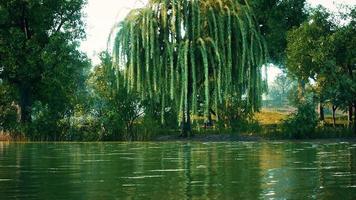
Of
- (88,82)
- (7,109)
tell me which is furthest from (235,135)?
(7,109)

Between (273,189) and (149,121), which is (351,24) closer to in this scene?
(149,121)

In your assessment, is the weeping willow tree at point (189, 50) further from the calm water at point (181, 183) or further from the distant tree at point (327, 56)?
the distant tree at point (327, 56)

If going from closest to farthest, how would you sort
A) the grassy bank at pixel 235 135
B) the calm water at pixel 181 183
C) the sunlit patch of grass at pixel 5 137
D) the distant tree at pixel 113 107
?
1. the calm water at pixel 181 183
2. the grassy bank at pixel 235 135
3. the distant tree at pixel 113 107
4. the sunlit patch of grass at pixel 5 137

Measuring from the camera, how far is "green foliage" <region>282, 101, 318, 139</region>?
125ft

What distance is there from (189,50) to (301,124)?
15757 millimetres

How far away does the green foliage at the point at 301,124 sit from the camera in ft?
125

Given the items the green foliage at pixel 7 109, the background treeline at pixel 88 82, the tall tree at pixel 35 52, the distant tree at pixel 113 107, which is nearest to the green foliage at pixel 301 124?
the background treeline at pixel 88 82

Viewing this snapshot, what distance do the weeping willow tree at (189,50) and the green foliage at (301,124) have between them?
11064 mm

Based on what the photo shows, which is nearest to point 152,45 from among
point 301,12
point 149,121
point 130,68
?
point 130,68

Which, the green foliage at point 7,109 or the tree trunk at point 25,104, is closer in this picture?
the green foliage at point 7,109

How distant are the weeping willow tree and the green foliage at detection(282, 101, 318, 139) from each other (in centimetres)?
1106

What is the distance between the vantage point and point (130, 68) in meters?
26.0

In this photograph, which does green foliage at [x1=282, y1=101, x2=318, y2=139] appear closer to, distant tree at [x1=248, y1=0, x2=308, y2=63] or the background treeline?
the background treeline

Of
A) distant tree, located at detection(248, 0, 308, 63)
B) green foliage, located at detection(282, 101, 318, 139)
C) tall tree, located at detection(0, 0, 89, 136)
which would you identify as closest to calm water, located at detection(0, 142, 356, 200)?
green foliage, located at detection(282, 101, 318, 139)
